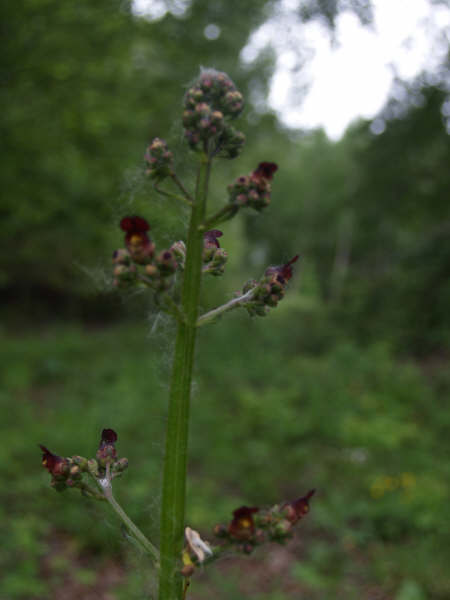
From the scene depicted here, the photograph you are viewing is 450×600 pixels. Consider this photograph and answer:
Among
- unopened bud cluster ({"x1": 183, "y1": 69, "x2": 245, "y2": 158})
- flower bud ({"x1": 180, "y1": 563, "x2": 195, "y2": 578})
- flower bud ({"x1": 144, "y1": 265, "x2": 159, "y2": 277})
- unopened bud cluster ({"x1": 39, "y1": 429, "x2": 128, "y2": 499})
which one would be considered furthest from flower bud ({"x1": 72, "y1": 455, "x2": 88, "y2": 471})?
unopened bud cluster ({"x1": 183, "y1": 69, "x2": 245, "y2": 158})

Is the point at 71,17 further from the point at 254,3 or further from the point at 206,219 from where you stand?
the point at 206,219

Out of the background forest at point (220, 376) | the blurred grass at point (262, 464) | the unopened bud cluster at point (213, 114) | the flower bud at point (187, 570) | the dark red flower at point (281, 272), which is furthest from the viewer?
the background forest at point (220, 376)

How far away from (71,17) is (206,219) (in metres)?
6.97

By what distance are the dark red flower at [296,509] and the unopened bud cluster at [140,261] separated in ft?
1.73

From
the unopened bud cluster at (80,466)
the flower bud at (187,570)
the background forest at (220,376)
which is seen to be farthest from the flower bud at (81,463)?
the flower bud at (187,570)

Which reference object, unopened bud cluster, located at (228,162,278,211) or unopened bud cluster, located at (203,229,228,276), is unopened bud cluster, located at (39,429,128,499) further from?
unopened bud cluster, located at (228,162,278,211)

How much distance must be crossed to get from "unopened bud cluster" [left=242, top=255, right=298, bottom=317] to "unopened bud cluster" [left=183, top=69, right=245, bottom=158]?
0.88ft

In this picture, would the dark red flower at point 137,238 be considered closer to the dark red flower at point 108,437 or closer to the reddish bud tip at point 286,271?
the reddish bud tip at point 286,271

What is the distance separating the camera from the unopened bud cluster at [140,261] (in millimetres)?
1033

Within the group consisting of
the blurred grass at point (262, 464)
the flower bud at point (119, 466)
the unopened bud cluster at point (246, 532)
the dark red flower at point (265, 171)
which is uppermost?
the blurred grass at point (262, 464)

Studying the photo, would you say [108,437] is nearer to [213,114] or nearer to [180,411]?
[180,411]

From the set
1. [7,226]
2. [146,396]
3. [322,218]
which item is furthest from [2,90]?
[322,218]

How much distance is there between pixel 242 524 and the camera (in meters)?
1.03

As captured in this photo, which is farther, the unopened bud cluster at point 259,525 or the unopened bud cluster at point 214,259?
the unopened bud cluster at point 214,259
